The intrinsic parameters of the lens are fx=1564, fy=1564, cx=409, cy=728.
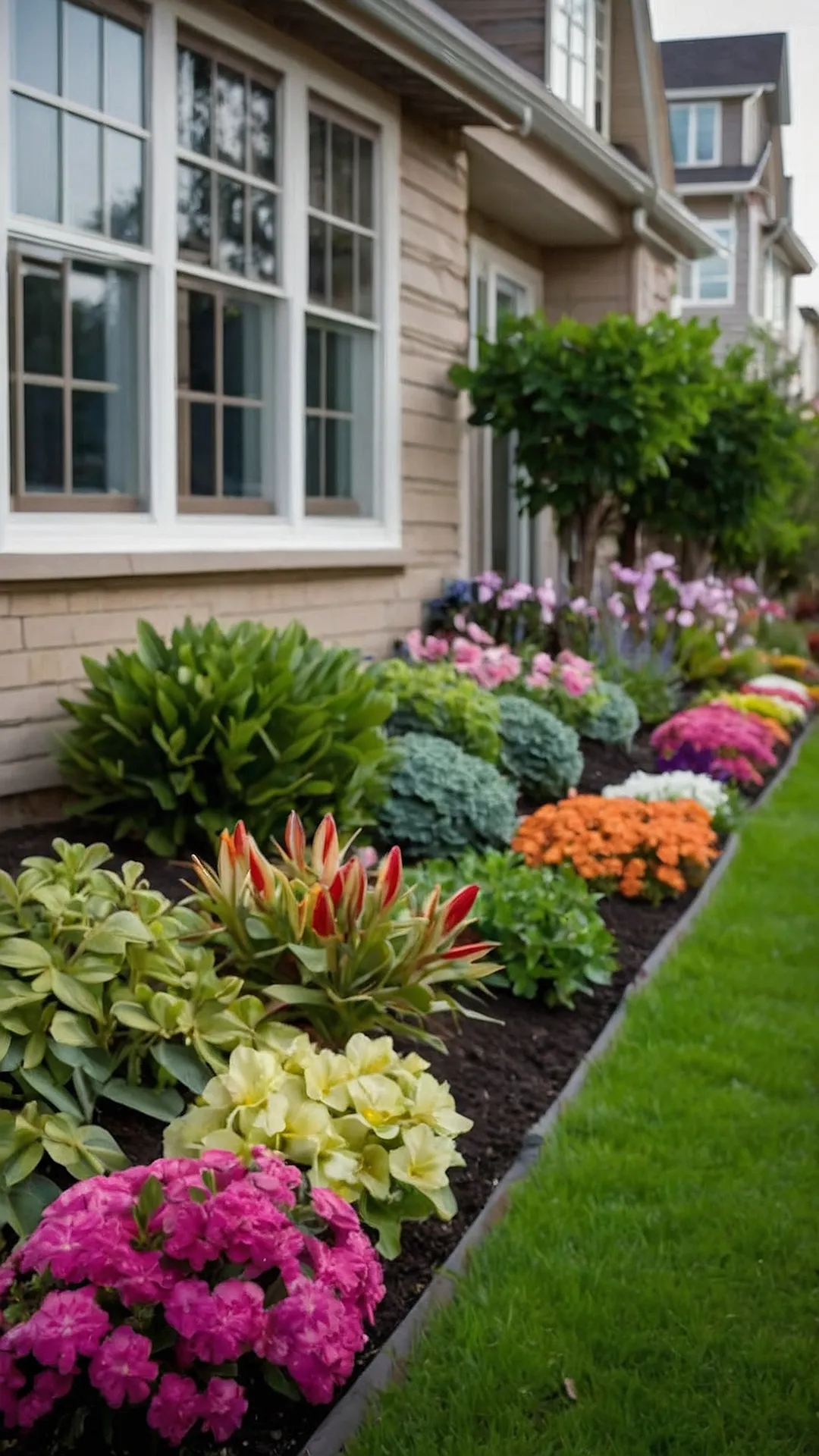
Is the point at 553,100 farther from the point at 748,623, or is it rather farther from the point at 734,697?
the point at 748,623

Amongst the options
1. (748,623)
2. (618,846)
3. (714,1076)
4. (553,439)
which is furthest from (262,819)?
(748,623)

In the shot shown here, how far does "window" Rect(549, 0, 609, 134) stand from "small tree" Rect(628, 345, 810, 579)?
86.0 inches

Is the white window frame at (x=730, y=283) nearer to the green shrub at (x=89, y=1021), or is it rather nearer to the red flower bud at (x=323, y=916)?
the red flower bud at (x=323, y=916)

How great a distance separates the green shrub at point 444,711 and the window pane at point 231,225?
1.90m

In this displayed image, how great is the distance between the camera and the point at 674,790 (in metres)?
6.96

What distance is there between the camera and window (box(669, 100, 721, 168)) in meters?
28.9

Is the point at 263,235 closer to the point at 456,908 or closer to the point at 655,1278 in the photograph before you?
the point at 456,908

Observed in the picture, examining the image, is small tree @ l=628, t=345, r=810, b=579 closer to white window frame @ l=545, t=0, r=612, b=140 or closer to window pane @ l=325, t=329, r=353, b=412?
white window frame @ l=545, t=0, r=612, b=140

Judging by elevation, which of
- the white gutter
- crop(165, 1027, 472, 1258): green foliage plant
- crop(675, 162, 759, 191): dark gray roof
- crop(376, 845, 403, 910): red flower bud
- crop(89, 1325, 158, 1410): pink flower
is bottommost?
crop(89, 1325, 158, 1410): pink flower

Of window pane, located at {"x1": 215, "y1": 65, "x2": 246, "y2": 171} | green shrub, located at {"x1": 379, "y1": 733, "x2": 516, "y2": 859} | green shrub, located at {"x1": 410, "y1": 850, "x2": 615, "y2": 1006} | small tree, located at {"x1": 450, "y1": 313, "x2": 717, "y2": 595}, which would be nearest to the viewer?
green shrub, located at {"x1": 410, "y1": 850, "x2": 615, "y2": 1006}

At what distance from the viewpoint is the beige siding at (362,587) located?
5.41m

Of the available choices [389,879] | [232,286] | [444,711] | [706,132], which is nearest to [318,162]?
[232,286]

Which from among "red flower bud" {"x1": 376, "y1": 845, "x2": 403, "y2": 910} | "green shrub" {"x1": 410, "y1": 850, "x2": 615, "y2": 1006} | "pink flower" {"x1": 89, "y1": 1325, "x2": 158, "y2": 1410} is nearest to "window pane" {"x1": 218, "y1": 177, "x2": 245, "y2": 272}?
"green shrub" {"x1": 410, "y1": 850, "x2": 615, "y2": 1006}

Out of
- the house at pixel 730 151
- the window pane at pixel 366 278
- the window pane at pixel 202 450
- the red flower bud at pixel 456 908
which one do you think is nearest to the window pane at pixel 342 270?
the window pane at pixel 366 278
